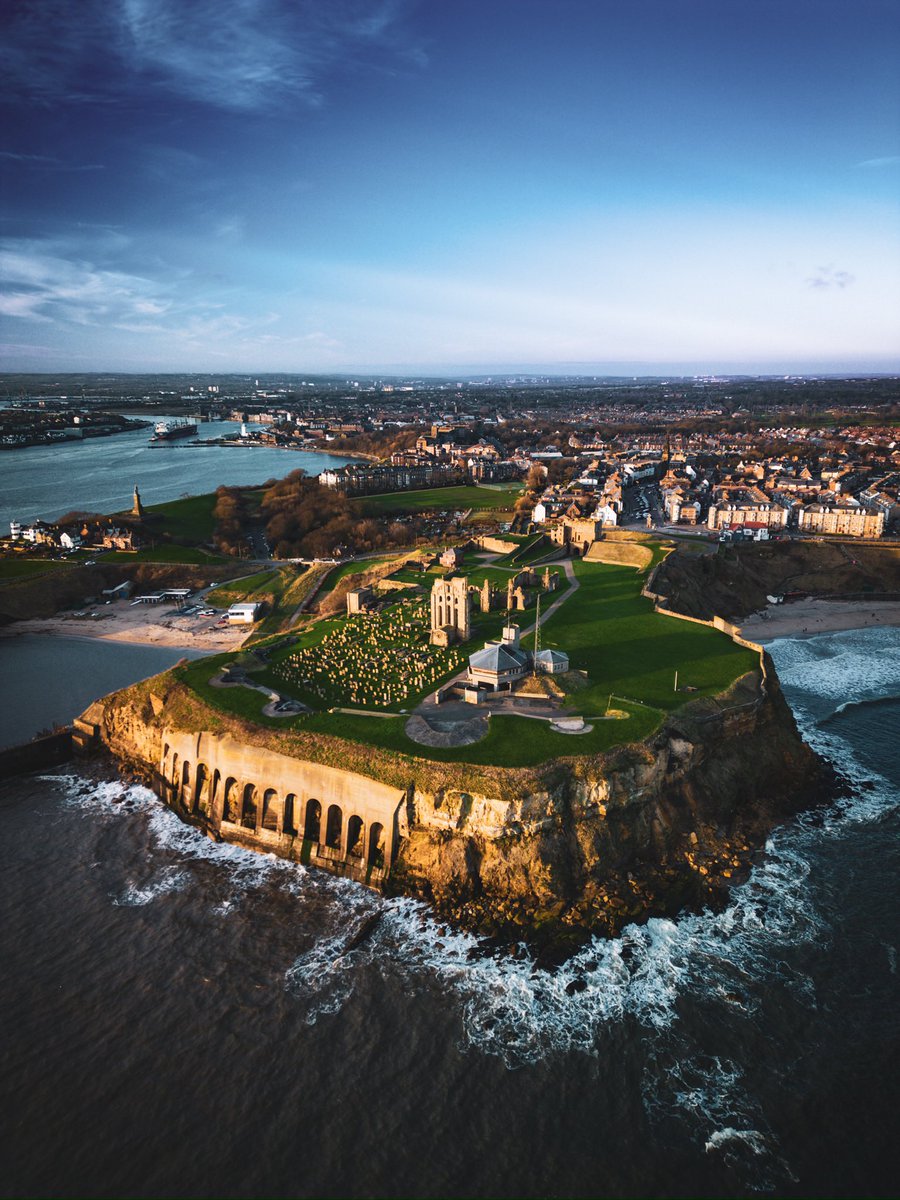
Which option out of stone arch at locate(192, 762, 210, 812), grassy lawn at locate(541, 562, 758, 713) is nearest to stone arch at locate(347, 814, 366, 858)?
stone arch at locate(192, 762, 210, 812)

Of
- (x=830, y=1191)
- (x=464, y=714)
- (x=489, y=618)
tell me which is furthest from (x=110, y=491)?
(x=830, y=1191)

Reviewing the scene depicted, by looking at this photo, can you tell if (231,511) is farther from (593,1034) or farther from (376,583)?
(593,1034)

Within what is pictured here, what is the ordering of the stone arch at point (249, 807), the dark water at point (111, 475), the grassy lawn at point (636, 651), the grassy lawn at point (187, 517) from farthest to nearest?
1. the dark water at point (111, 475)
2. the grassy lawn at point (187, 517)
3. the grassy lawn at point (636, 651)
4. the stone arch at point (249, 807)

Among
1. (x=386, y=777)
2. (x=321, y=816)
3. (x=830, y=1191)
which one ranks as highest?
(x=386, y=777)

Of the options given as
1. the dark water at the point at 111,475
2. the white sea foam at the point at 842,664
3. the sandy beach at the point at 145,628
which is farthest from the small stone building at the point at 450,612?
the dark water at the point at 111,475

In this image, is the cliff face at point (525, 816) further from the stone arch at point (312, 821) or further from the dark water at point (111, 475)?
the dark water at point (111, 475)

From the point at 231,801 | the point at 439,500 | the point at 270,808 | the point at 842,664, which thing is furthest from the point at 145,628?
the point at 439,500
